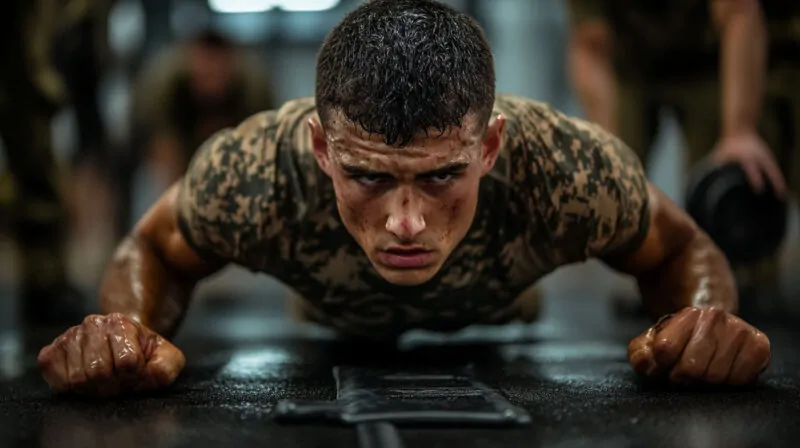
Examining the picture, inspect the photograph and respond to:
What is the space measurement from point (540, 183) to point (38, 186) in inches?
63.2

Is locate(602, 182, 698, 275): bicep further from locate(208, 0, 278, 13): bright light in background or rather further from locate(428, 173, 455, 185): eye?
locate(208, 0, 278, 13): bright light in background

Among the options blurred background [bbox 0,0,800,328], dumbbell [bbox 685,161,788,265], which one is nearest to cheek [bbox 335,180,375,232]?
dumbbell [bbox 685,161,788,265]

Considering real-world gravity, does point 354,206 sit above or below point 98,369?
above

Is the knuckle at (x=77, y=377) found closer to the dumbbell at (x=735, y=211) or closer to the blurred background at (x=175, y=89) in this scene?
the dumbbell at (x=735, y=211)

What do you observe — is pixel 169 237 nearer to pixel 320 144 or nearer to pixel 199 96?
pixel 320 144

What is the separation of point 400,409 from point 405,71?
0.40 meters

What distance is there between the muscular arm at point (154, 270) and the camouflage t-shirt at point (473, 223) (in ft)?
0.18

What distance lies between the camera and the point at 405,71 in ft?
3.97

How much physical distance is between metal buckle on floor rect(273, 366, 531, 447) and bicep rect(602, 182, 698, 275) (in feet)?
1.27

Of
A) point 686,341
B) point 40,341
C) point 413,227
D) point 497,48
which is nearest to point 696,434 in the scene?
point 686,341

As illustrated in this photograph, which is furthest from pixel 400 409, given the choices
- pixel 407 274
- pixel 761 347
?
pixel 761 347

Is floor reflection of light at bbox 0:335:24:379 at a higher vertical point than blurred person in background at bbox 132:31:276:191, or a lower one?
lower

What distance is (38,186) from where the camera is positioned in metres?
2.59

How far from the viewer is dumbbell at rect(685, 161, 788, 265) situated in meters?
2.01
